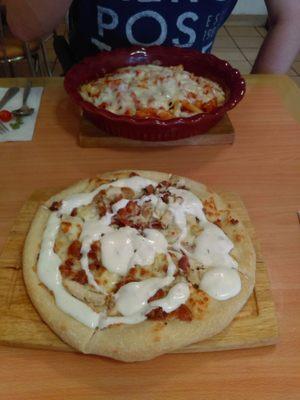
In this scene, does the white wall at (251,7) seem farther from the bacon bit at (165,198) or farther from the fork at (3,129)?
the bacon bit at (165,198)

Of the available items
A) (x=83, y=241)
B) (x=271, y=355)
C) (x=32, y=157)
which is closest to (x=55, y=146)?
(x=32, y=157)

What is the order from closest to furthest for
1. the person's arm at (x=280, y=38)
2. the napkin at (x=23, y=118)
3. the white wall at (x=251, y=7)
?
the napkin at (x=23, y=118) < the person's arm at (x=280, y=38) < the white wall at (x=251, y=7)

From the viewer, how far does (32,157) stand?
3.76ft

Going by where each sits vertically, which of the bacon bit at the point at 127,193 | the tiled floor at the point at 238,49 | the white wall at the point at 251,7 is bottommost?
the tiled floor at the point at 238,49

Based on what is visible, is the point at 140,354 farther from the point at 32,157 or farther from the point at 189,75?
the point at 189,75

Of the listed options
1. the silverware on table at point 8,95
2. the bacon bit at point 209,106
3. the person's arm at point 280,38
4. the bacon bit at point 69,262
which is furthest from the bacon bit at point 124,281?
the person's arm at point 280,38

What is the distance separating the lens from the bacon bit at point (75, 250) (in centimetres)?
79

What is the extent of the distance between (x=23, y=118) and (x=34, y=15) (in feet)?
1.09

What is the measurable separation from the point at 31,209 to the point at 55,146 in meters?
0.31

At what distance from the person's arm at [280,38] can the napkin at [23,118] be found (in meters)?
0.90

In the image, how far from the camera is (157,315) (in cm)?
70

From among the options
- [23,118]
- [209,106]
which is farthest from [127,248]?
[23,118]

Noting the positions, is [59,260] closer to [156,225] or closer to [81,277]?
[81,277]

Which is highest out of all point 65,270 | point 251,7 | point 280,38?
point 280,38
